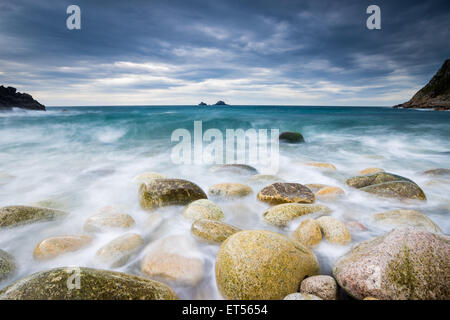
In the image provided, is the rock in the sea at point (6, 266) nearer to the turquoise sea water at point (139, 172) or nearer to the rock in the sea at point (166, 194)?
the turquoise sea water at point (139, 172)

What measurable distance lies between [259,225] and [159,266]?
6.07 ft

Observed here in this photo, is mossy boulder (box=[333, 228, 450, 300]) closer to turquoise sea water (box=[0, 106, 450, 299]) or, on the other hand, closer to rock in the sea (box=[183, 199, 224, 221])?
turquoise sea water (box=[0, 106, 450, 299])

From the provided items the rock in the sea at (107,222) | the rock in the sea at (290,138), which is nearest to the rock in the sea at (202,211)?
the rock in the sea at (107,222)

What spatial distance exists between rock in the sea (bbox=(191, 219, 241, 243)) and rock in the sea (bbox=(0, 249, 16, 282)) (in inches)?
86.0

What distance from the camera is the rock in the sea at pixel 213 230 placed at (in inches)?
127

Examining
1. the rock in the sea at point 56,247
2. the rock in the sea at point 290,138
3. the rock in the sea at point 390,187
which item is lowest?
the rock in the sea at point 56,247

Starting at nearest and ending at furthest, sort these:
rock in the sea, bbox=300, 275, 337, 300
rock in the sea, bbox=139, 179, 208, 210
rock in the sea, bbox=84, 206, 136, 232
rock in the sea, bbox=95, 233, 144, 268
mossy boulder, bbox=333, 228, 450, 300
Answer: mossy boulder, bbox=333, 228, 450, 300 → rock in the sea, bbox=300, 275, 337, 300 → rock in the sea, bbox=95, 233, 144, 268 → rock in the sea, bbox=84, 206, 136, 232 → rock in the sea, bbox=139, 179, 208, 210

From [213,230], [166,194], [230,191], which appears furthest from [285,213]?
[166,194]

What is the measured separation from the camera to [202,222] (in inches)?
137

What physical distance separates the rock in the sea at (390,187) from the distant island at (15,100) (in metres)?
44.7

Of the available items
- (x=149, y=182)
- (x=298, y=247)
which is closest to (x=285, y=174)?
(x=149, y=182)

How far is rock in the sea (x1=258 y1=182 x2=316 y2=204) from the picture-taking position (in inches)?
179

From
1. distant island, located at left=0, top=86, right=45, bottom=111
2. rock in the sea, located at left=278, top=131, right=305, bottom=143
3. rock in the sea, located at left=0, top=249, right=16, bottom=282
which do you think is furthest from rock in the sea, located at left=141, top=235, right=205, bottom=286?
distant island, located at left=0, top=86, right=45, bottom=111
